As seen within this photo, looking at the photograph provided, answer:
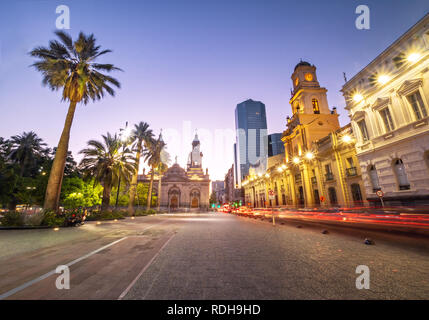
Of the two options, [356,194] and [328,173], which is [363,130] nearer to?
[356,194]

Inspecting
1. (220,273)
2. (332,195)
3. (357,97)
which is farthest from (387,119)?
(220,273)

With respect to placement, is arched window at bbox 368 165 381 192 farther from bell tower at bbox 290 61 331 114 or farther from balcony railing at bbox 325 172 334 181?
bell tower at bbox 290 61 331 114

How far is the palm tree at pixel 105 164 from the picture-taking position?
21.2 meters

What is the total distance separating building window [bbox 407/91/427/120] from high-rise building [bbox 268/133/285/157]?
4397 inches

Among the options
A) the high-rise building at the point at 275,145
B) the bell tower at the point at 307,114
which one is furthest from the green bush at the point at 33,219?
the high-rise building at the point at 275,145

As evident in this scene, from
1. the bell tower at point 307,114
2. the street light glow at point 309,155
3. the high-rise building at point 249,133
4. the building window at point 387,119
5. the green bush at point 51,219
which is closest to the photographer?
the green bush at point 51,219

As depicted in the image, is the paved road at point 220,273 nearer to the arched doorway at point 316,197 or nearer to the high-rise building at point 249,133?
the arched doorway at point 316,197

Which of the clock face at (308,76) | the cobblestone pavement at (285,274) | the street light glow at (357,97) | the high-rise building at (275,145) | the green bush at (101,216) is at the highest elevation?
the high-rise building at (275,145)

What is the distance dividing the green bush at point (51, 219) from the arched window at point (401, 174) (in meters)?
24.2

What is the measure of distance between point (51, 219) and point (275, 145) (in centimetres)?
12526

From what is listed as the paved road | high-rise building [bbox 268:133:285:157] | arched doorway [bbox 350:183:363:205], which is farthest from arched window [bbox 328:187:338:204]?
high-rise building [bbox 268:133:285:157]

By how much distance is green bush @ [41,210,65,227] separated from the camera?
1110cm

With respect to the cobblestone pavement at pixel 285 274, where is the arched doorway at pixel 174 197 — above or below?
above

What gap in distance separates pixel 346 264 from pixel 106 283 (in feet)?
15.4
